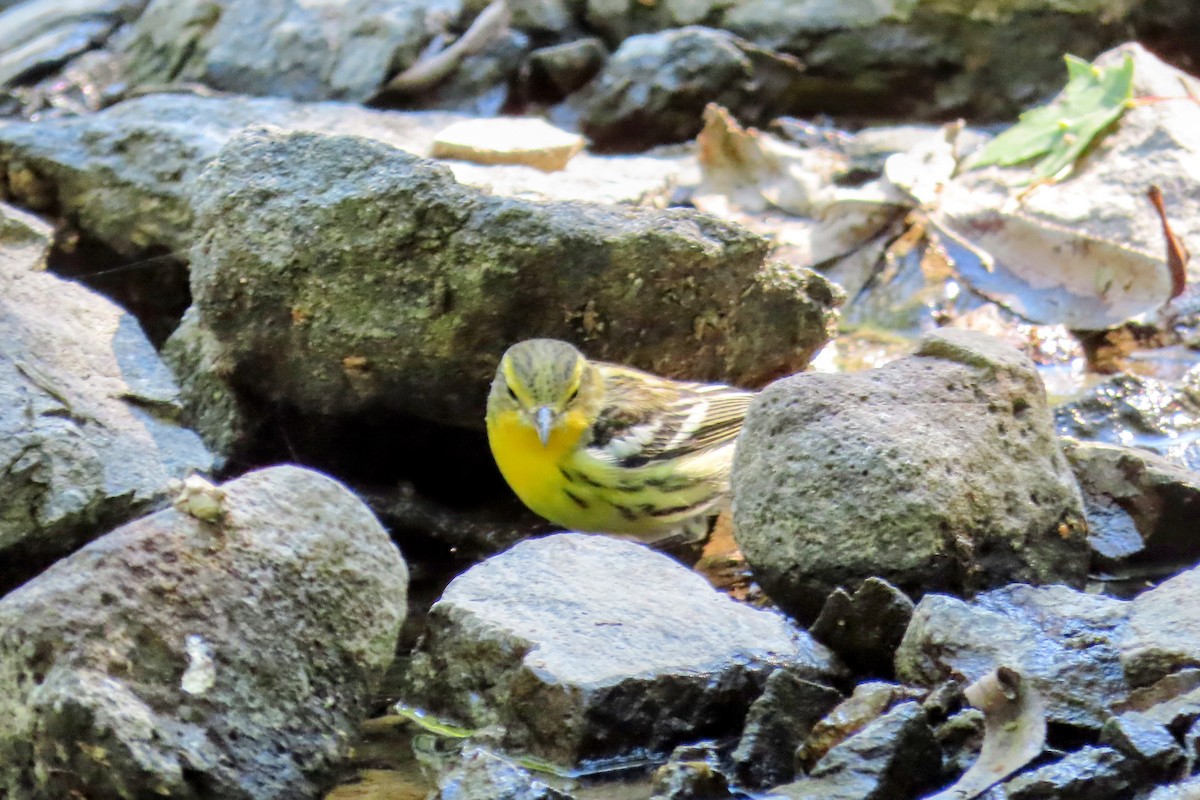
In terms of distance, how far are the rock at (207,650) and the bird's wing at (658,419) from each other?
1422mm

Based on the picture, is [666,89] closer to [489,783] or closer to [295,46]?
[295,46]

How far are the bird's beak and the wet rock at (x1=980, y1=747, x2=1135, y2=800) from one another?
224 centimetres

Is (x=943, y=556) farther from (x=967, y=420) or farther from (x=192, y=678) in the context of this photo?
(x=192, y=678)

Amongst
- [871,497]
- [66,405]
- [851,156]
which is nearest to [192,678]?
[66,405]

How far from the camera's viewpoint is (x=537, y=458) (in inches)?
189

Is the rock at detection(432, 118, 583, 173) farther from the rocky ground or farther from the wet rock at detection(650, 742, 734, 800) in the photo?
the wet rock at detection(650, 742, 734, 800)

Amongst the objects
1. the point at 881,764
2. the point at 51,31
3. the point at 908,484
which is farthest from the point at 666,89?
the point at 881,764

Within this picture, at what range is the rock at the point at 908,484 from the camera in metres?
3.72

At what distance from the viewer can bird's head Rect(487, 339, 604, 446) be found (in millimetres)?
4570

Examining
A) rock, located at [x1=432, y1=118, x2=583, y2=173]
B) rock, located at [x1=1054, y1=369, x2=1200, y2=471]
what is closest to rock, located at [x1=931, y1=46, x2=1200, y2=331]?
rock, located at [x1=1054, y1=369, x2=1200, y2=471]

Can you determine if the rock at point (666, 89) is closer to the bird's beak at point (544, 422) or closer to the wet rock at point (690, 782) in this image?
the bird's beak at point (544, 422)

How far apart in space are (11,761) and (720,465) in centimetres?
272

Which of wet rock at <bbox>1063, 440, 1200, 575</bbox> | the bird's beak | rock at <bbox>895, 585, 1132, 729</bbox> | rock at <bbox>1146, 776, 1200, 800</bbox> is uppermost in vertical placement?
rock at <bbox>1146, 776, 1200, 800</bbox>

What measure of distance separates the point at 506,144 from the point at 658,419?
231 centimetres
